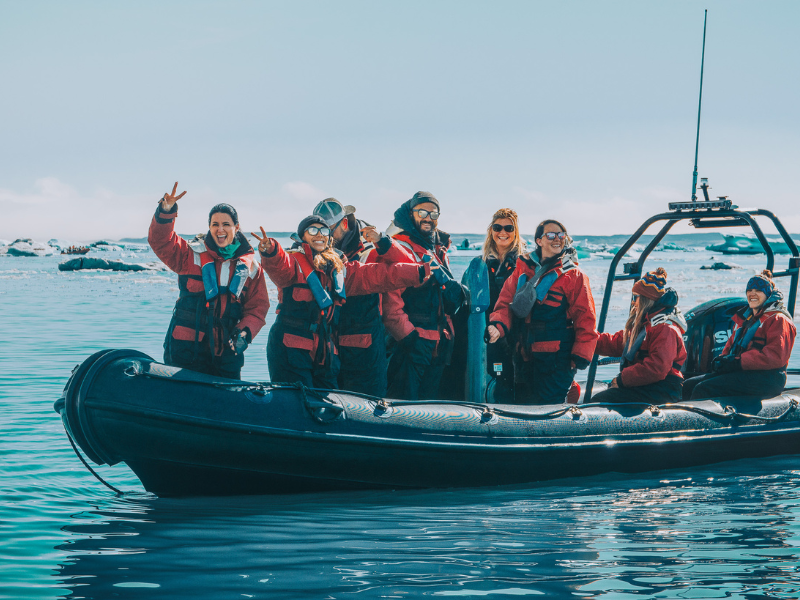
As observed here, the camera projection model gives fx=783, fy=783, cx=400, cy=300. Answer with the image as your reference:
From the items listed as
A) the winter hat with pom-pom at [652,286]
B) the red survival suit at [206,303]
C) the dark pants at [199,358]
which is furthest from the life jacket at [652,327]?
the dark pants at [199,358]

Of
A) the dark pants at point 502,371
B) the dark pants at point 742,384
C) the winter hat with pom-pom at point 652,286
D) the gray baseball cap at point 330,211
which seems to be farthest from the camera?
the dark pants at point 742,384

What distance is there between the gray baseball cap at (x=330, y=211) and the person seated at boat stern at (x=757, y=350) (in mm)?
2604

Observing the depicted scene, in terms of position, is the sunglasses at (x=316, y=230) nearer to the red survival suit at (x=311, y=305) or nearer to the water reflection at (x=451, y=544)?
the red survival suit at (x=311, y=305)

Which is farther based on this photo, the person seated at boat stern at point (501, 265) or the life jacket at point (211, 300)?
the person seated at boat stern at point (501, 265)

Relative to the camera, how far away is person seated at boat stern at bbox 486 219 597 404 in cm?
446


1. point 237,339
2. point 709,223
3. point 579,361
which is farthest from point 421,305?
point 709,223

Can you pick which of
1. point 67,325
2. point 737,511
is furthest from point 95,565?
point 67,325

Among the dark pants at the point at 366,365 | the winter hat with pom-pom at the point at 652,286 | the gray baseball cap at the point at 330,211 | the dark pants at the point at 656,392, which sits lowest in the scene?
the dark pants at the point at 656,392

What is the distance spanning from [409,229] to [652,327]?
160 centimetres

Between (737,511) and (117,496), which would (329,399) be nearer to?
(117,496)

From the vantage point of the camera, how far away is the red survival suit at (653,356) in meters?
4.73

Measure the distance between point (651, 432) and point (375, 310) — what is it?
1901 millimetres

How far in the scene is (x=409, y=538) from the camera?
3545 mm

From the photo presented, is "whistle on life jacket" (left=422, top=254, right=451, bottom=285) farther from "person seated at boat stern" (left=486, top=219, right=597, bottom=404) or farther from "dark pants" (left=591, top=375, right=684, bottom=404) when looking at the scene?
"dark pants" (left=591, top=375, right=684, bottom=404)
